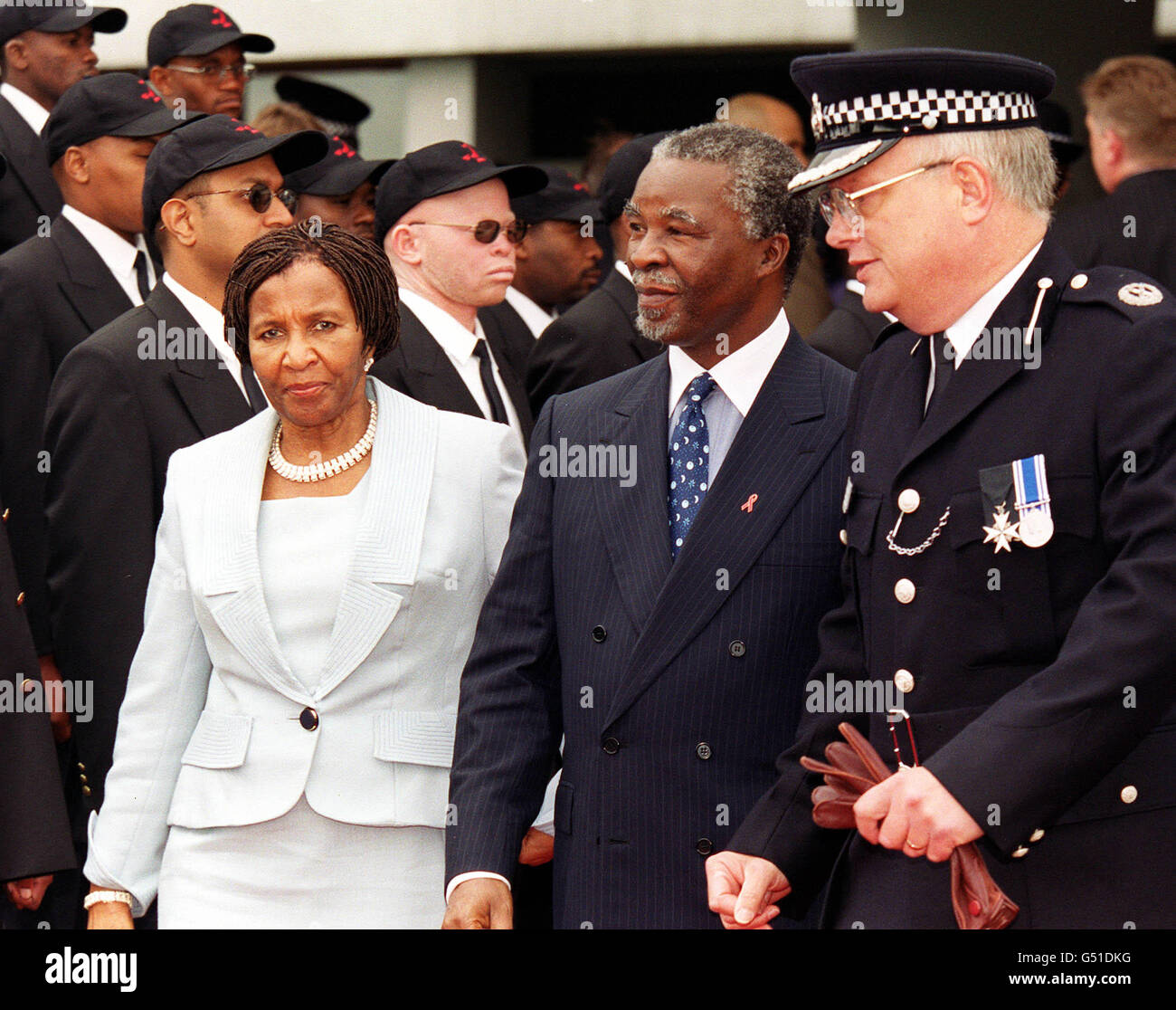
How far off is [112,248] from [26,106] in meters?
1.39

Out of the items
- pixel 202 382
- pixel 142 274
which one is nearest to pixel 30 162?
pixel 142 274

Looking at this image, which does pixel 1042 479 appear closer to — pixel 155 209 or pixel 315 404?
pixel 315 404

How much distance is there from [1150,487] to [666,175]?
1580 mm

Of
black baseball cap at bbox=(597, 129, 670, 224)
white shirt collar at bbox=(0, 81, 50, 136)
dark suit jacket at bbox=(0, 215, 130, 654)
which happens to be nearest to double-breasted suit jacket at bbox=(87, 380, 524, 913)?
dark suit jacket at bbox=(0, 215, 130, 654)

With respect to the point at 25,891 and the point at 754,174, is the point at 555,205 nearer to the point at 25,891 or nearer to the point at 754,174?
the point at 754,174

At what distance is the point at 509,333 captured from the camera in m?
7.26

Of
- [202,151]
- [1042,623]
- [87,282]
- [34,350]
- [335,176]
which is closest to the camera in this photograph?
[1042,623]

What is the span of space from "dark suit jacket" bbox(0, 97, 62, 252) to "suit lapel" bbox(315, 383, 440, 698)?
2.78 metres

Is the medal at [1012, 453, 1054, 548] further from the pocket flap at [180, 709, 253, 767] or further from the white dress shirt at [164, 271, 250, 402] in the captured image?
the white dress shirt at [164, 271, 250, 402]

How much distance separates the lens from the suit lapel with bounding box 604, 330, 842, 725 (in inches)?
140

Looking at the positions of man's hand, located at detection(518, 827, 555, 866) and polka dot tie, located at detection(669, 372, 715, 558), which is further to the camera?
man's hand, located at detection(518, 827, 555, 866)

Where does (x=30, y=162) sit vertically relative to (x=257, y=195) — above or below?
above

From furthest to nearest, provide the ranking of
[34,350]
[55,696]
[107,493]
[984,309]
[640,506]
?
[34,350], [55,696], [107,493], [640,506], [984,309]

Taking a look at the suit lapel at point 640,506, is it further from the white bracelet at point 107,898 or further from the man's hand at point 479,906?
the white bracelet at point 107,898
